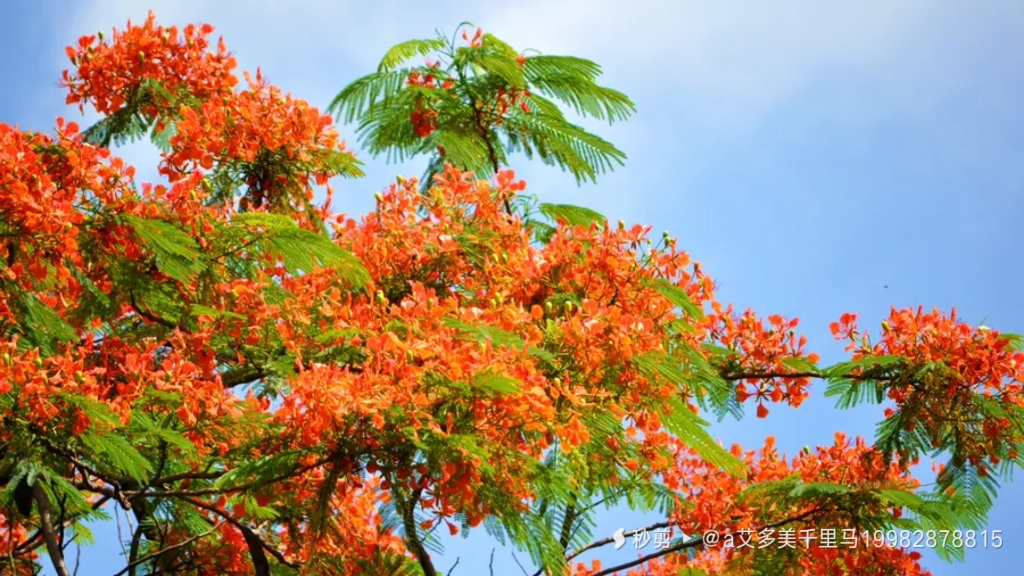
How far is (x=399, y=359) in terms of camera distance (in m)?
4.03

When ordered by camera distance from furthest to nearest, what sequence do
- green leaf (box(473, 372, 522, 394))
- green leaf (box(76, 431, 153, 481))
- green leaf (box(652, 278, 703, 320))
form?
green leaf (box(652, 278, 703, 320)) < green leaf (box(76, 431, 153, 481)) < green leaf (box(473, 372, 522, 394))

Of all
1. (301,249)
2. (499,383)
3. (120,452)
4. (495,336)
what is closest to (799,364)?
(495,336)

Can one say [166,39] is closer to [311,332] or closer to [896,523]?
[311,332]

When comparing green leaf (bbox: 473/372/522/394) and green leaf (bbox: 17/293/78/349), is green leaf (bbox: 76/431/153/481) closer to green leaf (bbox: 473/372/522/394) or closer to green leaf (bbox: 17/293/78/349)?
green leaf (bbox: 17/293/78/349)

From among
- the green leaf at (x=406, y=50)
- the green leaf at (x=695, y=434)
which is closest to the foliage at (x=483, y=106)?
the green leaf at (x=406, y=50)

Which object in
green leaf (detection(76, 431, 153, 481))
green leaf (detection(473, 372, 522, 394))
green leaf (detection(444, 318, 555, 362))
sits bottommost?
green leaf (detection(473, 372, 522, 394))

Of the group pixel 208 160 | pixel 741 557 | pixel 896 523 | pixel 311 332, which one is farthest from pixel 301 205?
pixel 896 523

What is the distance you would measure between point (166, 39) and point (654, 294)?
13.2 ft

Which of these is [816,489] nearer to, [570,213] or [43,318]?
[570,213]

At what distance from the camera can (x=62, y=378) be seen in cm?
468

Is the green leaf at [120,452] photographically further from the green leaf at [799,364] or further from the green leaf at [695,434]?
the green leaf at [799,364]

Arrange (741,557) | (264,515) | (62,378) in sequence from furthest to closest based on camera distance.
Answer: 1. (741,557)
2. (264,515)
3. (62,378)

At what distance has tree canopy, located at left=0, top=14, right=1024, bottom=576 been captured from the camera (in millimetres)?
4199

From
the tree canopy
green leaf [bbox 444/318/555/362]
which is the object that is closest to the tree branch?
the tree canopy
